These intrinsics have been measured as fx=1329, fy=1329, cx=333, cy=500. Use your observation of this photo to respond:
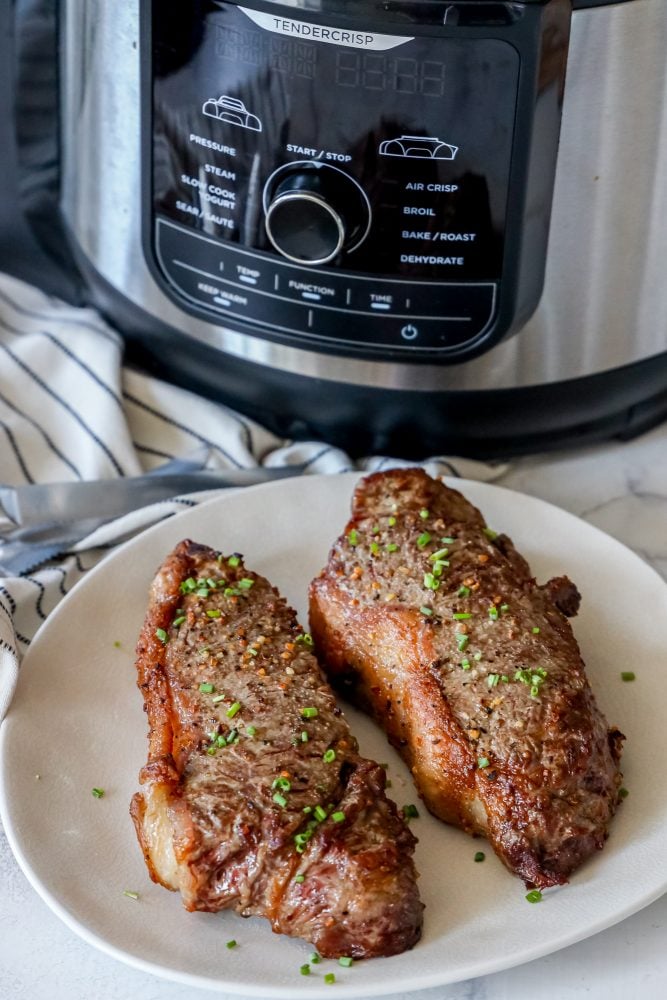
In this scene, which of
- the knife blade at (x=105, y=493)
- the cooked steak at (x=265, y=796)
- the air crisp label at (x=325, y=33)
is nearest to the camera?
the cooked steak at (x=265, y=796)

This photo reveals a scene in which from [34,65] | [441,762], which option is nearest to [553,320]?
[441,762]

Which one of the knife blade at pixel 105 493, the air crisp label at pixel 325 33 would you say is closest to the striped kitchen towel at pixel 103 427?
the knife blade at pixel 105 493

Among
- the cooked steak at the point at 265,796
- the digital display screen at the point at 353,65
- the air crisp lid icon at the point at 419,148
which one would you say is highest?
the digital display screen at the point at 353,65

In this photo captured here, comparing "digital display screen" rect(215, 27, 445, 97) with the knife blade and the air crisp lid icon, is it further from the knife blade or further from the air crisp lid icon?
the knife blade

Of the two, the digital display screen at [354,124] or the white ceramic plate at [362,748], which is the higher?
the digital display screen at [354,124]

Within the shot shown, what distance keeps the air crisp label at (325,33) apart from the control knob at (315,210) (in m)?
0.13

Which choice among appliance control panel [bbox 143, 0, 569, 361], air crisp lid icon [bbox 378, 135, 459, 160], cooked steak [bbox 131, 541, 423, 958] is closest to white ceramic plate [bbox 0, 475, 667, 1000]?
cooked steak [bbox 131, 541, 423, 958]

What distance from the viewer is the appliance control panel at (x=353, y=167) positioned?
1259 mm

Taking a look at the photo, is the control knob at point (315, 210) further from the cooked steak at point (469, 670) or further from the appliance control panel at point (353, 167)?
the cooked steak at point (469, 670)

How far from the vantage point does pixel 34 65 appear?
153cm

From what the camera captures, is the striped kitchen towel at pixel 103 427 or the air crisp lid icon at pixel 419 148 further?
the striped kitchen towel at pixel 103 427

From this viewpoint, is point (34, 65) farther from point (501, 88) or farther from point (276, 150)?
point (501, 88)

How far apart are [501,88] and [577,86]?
0.08 meters

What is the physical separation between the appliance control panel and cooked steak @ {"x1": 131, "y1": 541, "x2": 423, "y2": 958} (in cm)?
38
